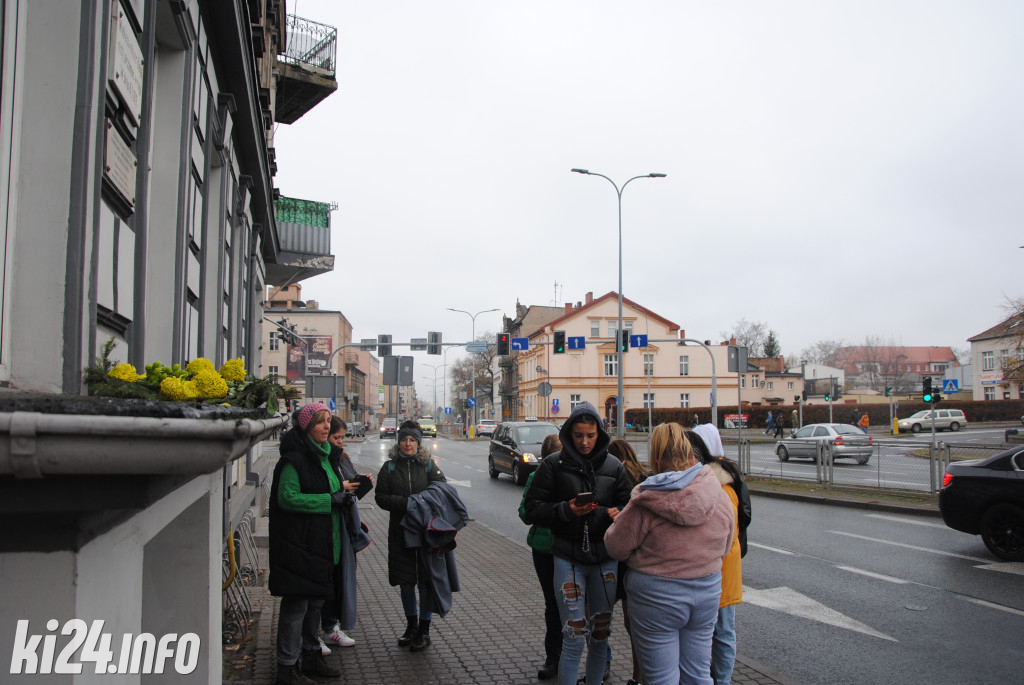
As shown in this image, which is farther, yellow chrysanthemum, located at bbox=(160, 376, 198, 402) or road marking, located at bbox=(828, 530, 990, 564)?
road marking, located at bbox=(828, 530, 990, 564)

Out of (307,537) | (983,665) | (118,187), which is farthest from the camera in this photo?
(983,665)

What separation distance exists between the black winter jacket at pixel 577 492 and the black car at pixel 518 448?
15.4 m

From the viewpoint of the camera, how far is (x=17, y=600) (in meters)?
1.83

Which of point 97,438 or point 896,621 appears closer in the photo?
point 97,438

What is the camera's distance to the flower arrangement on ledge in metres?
2.65

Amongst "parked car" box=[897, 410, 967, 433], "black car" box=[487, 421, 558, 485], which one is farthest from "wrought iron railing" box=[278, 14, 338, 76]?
"parked car" box=[897, 410, 967, 433]

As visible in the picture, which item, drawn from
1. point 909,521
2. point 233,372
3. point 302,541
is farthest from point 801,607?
point 909,521

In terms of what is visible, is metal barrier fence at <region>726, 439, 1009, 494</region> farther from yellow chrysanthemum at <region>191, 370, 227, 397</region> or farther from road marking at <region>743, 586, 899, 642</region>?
yellow chrysanthemum at <region>191, 370, 227, 397</region>

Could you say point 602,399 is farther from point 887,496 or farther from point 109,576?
point 109,576

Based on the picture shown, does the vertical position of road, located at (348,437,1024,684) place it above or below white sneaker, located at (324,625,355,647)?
below

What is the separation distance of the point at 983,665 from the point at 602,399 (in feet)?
221

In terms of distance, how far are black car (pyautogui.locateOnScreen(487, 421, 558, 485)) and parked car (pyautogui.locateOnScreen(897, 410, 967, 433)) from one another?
3950cm

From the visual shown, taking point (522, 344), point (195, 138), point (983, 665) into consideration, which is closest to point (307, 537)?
point (195, 138)

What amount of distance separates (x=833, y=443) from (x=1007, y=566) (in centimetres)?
998
